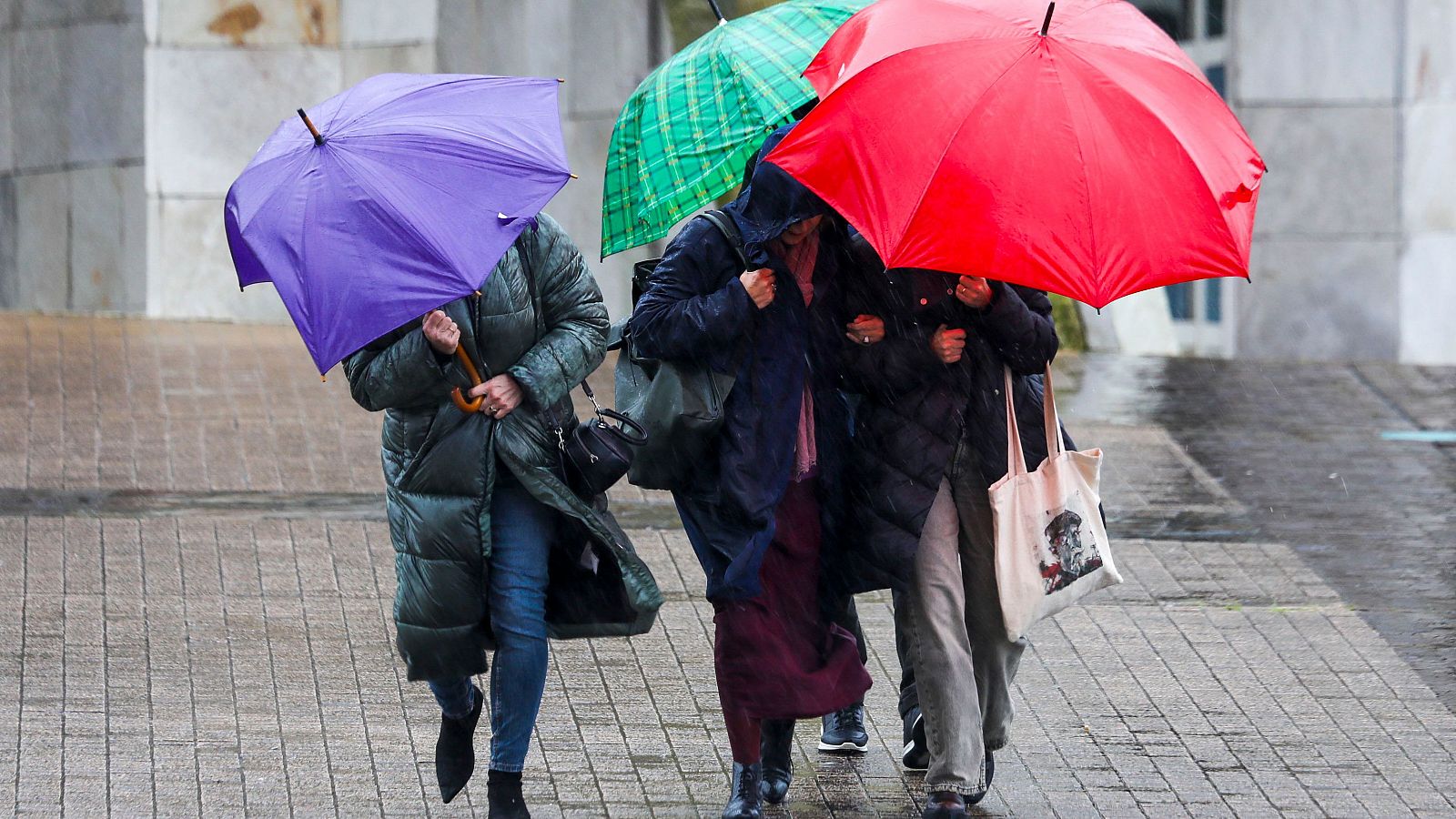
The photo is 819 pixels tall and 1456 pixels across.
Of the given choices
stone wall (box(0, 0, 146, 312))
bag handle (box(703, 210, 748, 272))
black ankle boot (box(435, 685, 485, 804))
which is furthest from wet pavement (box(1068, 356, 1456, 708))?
stone wall (box(0, 0, 146, 312))

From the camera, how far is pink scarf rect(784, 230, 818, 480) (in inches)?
182

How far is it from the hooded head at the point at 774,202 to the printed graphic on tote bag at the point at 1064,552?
3.14 feet

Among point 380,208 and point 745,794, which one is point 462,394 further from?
point 745,794

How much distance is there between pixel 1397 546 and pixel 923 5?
419 centimetres

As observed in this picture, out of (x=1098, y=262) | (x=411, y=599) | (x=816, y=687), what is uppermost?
(x=1098, y=262)

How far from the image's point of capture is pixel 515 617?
4.54 meters

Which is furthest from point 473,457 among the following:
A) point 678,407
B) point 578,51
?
point 578,51

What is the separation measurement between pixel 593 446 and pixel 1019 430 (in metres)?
1.08

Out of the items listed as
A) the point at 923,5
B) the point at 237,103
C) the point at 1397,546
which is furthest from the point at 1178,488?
the point at 237,103

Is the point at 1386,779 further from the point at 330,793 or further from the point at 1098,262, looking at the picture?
the point at 330,793

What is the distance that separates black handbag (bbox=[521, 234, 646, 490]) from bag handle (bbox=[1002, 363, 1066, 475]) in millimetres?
895

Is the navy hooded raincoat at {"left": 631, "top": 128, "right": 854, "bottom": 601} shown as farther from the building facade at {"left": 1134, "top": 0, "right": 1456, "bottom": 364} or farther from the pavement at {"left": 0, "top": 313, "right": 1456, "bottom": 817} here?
the building facade at {"left": 1134, "top": 0, "right": 1456, "bottom": 364}

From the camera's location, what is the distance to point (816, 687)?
4676mm

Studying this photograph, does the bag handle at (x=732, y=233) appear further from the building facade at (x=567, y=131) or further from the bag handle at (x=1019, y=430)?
the building facade at (x=567, y=131)
